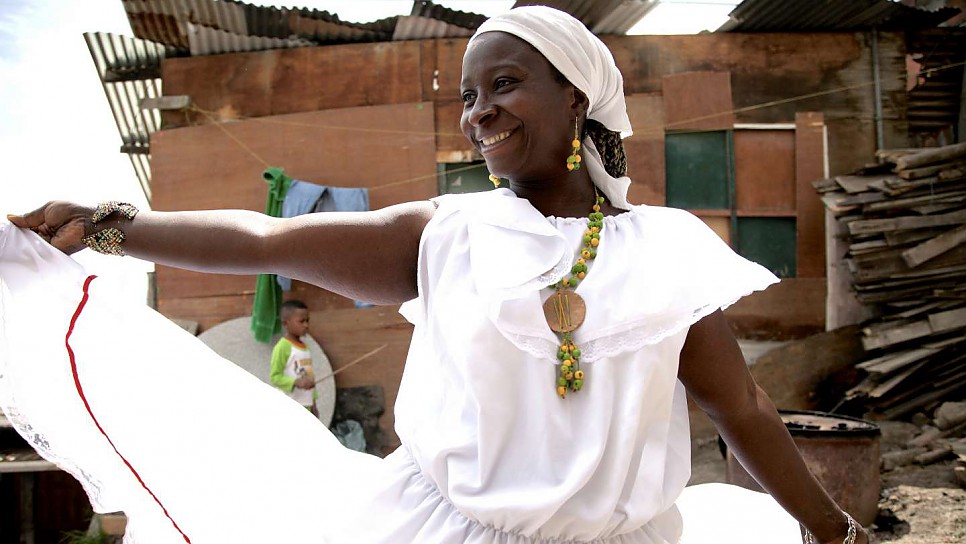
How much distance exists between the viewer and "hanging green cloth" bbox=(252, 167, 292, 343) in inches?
289

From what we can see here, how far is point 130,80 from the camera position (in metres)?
7.77

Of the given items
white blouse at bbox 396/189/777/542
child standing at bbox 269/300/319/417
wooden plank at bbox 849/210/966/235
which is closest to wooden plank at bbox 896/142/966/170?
wooden plank at bbox 849/210/966/235

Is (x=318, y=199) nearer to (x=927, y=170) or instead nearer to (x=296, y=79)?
(x=296, y=79)

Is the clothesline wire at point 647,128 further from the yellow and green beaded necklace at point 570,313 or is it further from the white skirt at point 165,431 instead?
the yellow and green beaded necklace at point 570,313

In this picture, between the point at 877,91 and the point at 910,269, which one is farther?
the point at 877,91

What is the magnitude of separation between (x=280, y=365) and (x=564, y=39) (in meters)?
5.06

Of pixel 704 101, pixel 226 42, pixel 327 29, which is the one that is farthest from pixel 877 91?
pixel 226 42

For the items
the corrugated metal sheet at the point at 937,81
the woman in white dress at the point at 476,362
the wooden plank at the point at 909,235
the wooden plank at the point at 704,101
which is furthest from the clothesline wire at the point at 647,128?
the woman in white dress at the point at 476,362

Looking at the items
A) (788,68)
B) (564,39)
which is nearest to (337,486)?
(564,39)

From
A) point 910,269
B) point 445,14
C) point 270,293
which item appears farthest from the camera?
point 270,293

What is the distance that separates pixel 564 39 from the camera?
195cm

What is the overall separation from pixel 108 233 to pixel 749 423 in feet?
4.95

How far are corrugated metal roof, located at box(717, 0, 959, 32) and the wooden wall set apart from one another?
0.33 ft

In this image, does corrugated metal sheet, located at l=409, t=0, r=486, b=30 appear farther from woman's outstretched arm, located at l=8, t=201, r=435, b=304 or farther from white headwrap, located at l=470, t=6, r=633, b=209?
woman's outstretched arm, located at l=8, t=201, r=435, b=304
